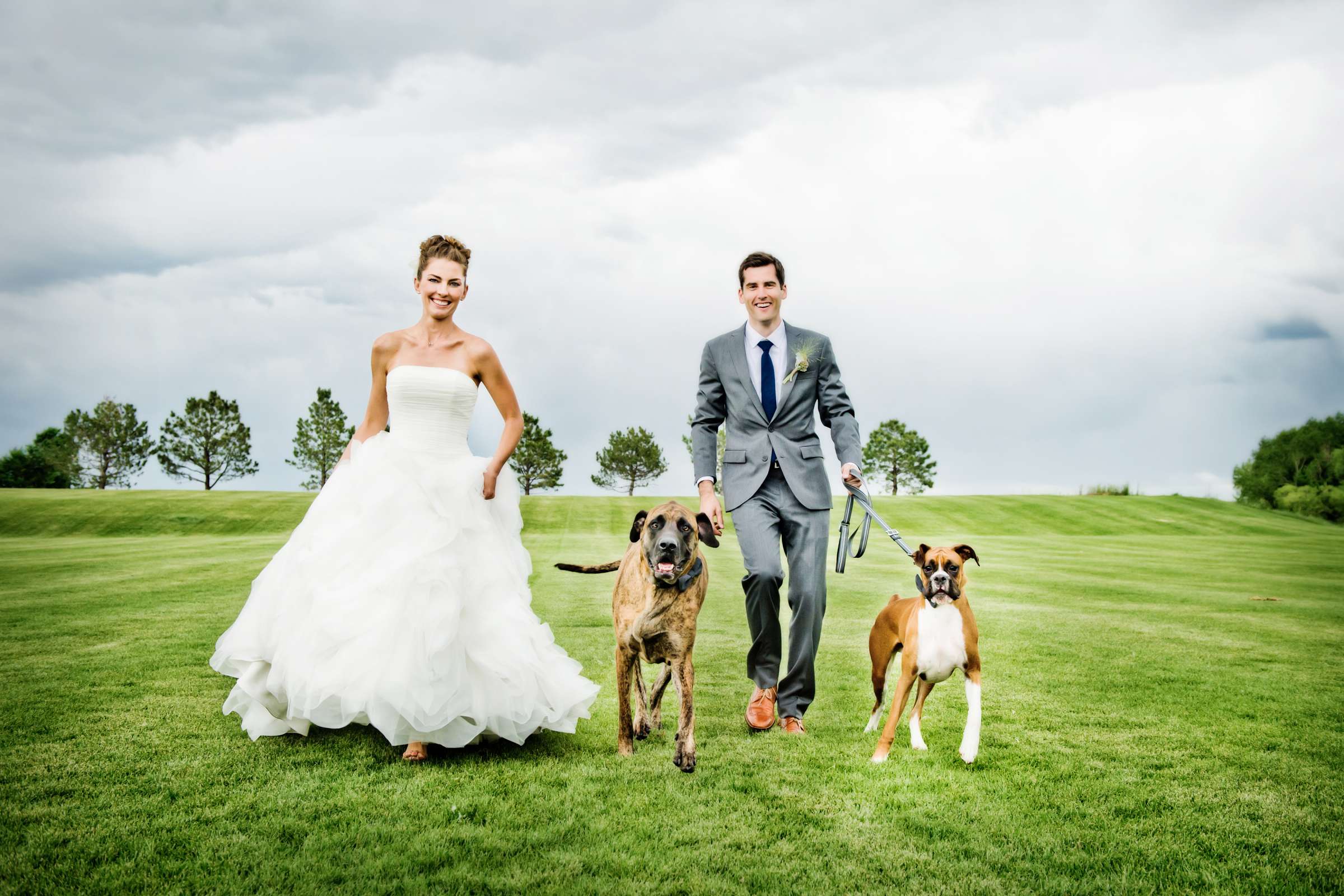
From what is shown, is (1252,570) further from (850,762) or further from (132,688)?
(132,688)

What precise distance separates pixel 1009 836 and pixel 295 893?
309 cm

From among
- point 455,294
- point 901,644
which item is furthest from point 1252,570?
point 455,294

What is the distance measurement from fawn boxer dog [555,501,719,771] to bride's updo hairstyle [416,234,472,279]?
2021 millimetres

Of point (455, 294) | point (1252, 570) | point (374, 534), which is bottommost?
point (1252, 570)

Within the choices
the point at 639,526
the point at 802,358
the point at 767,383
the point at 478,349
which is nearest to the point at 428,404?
the point at 478,349

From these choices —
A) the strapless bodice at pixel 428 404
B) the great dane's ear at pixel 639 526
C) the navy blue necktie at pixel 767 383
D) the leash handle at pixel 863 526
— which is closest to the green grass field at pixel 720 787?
the leash handle at pixel 863 526

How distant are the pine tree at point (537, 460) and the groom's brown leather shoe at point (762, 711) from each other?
59184 mm

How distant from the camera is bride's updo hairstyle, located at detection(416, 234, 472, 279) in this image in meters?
5.21

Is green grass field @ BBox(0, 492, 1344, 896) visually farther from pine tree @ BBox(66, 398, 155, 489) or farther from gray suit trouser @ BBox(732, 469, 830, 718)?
pine tree @ BBox(66, 398, 155, 489)

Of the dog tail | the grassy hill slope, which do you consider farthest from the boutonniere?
the grassy hill slope

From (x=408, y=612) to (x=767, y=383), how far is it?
2859 mm

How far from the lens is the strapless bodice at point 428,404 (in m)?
5.05

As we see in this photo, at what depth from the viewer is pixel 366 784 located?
4.27m

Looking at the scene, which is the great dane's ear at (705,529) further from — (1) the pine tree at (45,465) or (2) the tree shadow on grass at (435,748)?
(1) the pine tree at (45,465)
